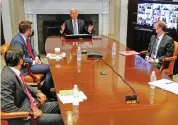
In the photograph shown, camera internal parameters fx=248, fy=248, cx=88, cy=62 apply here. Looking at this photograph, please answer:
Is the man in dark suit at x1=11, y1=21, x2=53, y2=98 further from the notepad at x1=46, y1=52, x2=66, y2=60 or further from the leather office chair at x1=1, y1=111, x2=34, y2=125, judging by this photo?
the leather office chair at x1=1, y1=111, x2=34, y2=125

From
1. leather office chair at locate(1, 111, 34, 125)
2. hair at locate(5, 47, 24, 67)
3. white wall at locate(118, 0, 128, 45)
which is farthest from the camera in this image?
white wall at locate(118, 0, 128, 45)

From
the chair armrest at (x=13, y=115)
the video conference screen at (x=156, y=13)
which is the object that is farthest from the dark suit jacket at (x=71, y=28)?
the chair armrest at (x=13, y=115)

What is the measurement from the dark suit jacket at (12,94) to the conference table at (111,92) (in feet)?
0.97

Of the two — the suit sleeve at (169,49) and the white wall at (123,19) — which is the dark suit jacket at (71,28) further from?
the suit sleeve at (169,49)

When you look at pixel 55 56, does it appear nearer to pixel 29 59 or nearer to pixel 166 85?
pixel 29 59

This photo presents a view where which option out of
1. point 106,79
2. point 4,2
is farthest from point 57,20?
point 106,79

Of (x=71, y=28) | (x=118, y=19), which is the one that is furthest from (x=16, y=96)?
(x=118, y=19)

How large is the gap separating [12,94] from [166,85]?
1.32m

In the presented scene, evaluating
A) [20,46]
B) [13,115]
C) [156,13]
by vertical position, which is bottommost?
[13,115]

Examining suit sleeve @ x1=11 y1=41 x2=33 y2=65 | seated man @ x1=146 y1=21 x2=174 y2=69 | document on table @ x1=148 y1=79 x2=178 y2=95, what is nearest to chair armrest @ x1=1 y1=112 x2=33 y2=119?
document on table @ x1=148 y1=79 x2=178 y2=95

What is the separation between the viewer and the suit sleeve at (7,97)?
1883 mm

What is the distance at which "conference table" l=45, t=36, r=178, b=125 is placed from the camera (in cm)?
163

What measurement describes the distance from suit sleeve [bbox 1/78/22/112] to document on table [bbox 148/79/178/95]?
1.20 m

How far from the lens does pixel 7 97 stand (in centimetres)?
189
